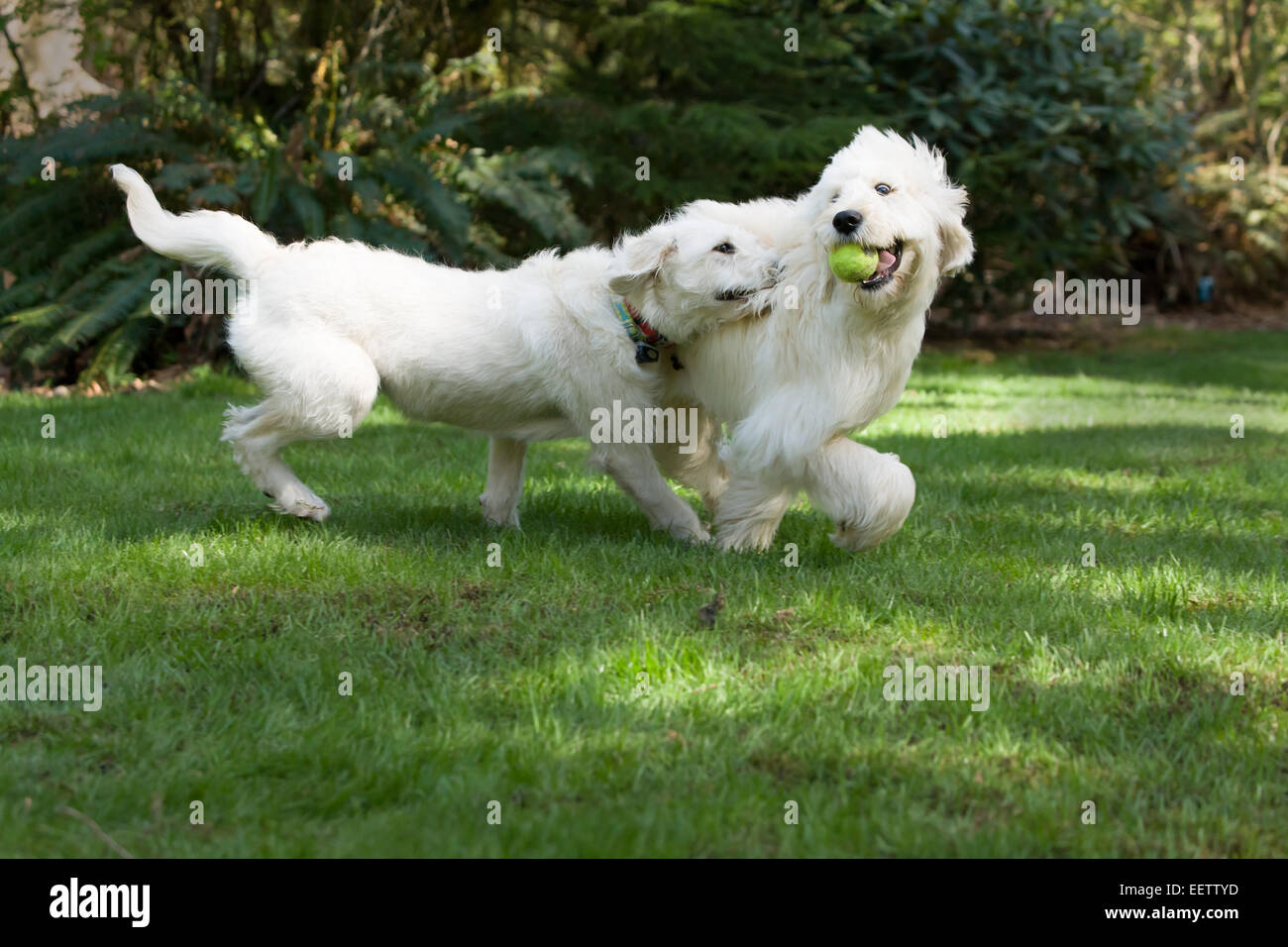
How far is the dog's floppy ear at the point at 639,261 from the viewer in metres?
4.71

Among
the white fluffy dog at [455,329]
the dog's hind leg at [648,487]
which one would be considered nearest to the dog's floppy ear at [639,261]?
the white fluffy dog at [455,329]

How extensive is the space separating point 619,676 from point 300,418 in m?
1.98

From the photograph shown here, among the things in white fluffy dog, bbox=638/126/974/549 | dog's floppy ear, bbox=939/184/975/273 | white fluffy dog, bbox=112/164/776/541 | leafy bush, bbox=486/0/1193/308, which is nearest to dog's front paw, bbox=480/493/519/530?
white fluffy dog, bbox=112/164/776/541

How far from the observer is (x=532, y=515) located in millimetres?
5668

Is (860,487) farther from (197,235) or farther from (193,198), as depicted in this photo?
(193,198)

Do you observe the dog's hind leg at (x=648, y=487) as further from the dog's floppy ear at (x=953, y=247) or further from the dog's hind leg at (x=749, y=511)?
the dog's floppy ear at (x=953, y=247)

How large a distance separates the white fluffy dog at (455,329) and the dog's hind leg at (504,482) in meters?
0.29

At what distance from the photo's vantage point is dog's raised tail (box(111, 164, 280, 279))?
15.9ft

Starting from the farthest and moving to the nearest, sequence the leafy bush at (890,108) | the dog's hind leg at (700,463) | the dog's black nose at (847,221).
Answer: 1. the leafy bush at (890,108)
2. the dog's hind leg at (700,463)
3. the dog's black nose at (847,221)

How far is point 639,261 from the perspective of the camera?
4750mm

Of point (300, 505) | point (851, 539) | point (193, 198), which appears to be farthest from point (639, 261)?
point (193, 198)

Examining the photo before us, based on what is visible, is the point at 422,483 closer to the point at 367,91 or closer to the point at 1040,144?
the point at 367,91
